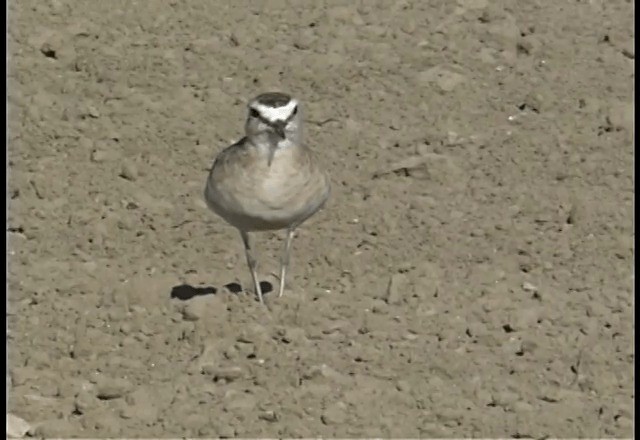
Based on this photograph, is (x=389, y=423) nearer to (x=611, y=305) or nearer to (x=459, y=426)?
(x=459, y=426)

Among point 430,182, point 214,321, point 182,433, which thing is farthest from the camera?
point 430,182

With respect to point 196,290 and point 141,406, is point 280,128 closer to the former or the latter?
point 196,290

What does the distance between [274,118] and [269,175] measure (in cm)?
31

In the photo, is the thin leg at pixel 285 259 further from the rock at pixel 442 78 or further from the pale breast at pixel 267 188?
the rock at pixel 442 78

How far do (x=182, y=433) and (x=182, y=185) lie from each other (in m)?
3.91

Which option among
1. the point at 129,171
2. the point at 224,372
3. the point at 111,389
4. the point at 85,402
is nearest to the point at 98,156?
the point at 129,171

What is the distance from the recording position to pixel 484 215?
13.0 metres

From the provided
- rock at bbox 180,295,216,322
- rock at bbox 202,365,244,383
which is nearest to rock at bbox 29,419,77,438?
rock at bbox 202,365,244,383

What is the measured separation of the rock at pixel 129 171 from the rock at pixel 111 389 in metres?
3.38

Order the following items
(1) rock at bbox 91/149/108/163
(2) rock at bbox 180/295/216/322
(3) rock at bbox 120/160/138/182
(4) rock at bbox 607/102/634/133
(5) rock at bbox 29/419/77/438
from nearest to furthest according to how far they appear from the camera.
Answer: (5) rock at bbox 29/419/77/438
(2) rock at bbox 180/295/216/322
(3) rock at bbox 120/160/138/182
(1) rock at bbox 91/149/108/163
(4) rock at bbox 607/102/634/133

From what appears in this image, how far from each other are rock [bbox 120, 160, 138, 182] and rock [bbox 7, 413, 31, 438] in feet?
12.3

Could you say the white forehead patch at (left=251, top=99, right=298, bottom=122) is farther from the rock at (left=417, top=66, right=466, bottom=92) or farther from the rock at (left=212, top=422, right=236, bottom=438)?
the rock at (left=417, top=66, right=466, bottom=92)

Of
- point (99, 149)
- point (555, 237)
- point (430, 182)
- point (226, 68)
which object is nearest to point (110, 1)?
point (226, 68)

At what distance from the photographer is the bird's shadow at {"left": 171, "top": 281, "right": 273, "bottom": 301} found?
1152 centimetres
